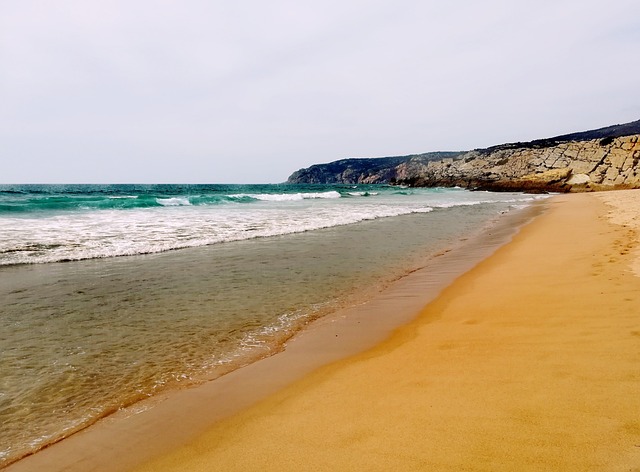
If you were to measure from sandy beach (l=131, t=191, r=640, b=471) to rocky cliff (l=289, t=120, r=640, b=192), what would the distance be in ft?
179

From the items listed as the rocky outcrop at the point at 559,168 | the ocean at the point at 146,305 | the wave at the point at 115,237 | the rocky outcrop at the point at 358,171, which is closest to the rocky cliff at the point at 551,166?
the rocky outcrop at the point at 559,168

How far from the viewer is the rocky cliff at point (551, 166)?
50.9 m

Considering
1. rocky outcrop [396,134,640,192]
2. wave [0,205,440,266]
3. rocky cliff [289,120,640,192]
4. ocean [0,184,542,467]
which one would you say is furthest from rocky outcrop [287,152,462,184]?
ocean [0,184,542,467]

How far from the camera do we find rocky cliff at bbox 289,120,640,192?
167 feet

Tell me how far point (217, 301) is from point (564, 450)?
468 centimetres

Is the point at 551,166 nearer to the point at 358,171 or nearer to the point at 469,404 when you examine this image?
the point at 469,404

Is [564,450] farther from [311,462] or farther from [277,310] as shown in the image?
[277,310]

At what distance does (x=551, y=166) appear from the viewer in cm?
6322

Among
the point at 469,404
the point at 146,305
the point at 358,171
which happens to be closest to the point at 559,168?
the point at 146,305

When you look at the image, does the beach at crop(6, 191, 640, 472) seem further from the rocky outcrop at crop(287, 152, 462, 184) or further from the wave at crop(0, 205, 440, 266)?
the rocky outcrop at crop(287, 152, 462, 184)

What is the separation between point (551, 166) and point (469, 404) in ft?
236

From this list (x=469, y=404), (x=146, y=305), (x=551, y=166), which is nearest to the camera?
(x=469, y=404)

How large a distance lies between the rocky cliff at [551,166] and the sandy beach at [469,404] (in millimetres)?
54606

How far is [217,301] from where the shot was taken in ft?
19.0
